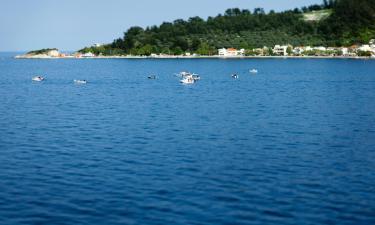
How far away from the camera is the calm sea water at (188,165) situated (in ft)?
74.7

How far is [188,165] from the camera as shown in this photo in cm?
3095

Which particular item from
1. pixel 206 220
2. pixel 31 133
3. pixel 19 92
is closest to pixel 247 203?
pixel 206 220

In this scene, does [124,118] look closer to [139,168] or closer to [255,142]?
[255,142]

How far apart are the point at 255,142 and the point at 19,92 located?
57.5 m

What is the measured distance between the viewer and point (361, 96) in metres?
73.7

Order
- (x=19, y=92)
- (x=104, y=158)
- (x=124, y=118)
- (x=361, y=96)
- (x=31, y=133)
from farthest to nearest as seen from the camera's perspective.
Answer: (x=19, y=92)
(x=361, y=96)
(x=124, y=118)
(x=31, y=133)
(x=104, y=158)

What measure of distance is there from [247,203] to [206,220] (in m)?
2.87

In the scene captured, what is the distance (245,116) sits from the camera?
53281 mm

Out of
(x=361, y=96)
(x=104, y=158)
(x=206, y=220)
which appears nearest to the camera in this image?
(x=206, y=220)

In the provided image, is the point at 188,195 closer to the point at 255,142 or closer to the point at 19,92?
the point at 255,142

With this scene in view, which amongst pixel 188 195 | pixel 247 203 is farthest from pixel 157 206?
pixel 247 203

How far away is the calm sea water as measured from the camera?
22.8 meters

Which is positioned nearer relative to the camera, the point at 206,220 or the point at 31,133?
the point at 206,220

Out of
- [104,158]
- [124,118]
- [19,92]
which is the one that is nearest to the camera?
[104,158]
